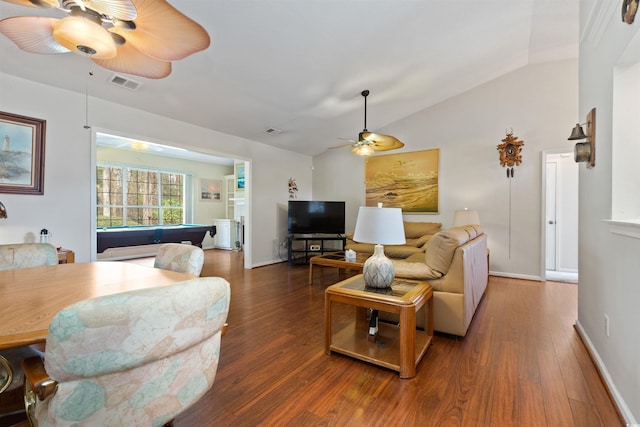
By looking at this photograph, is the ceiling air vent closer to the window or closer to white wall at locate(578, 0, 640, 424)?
white wall at locate(578, 0, 640, 424)

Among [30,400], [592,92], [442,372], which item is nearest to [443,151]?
[592,92]

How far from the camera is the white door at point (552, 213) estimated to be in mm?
5152

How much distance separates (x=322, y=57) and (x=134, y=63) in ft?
7.13

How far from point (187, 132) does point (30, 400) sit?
158 inches

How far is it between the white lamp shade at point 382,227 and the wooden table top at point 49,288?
4.16 ft

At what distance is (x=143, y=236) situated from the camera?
16.9ft

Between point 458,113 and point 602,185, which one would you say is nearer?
point 602,185

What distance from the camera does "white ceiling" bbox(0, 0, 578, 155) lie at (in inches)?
106

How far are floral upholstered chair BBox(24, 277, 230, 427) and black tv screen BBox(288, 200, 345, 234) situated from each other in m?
4.83

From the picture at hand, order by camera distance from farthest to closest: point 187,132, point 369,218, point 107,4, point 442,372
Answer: point 187,132 → point 369,218 → point 442,372 → point 107,4

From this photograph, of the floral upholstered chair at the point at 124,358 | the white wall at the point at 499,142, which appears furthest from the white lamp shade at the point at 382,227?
the white wall at the point at 499,142

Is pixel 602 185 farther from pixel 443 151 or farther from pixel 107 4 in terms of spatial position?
pixel 443 151

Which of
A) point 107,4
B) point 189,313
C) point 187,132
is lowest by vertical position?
point 189,313

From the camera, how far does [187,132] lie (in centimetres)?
431
